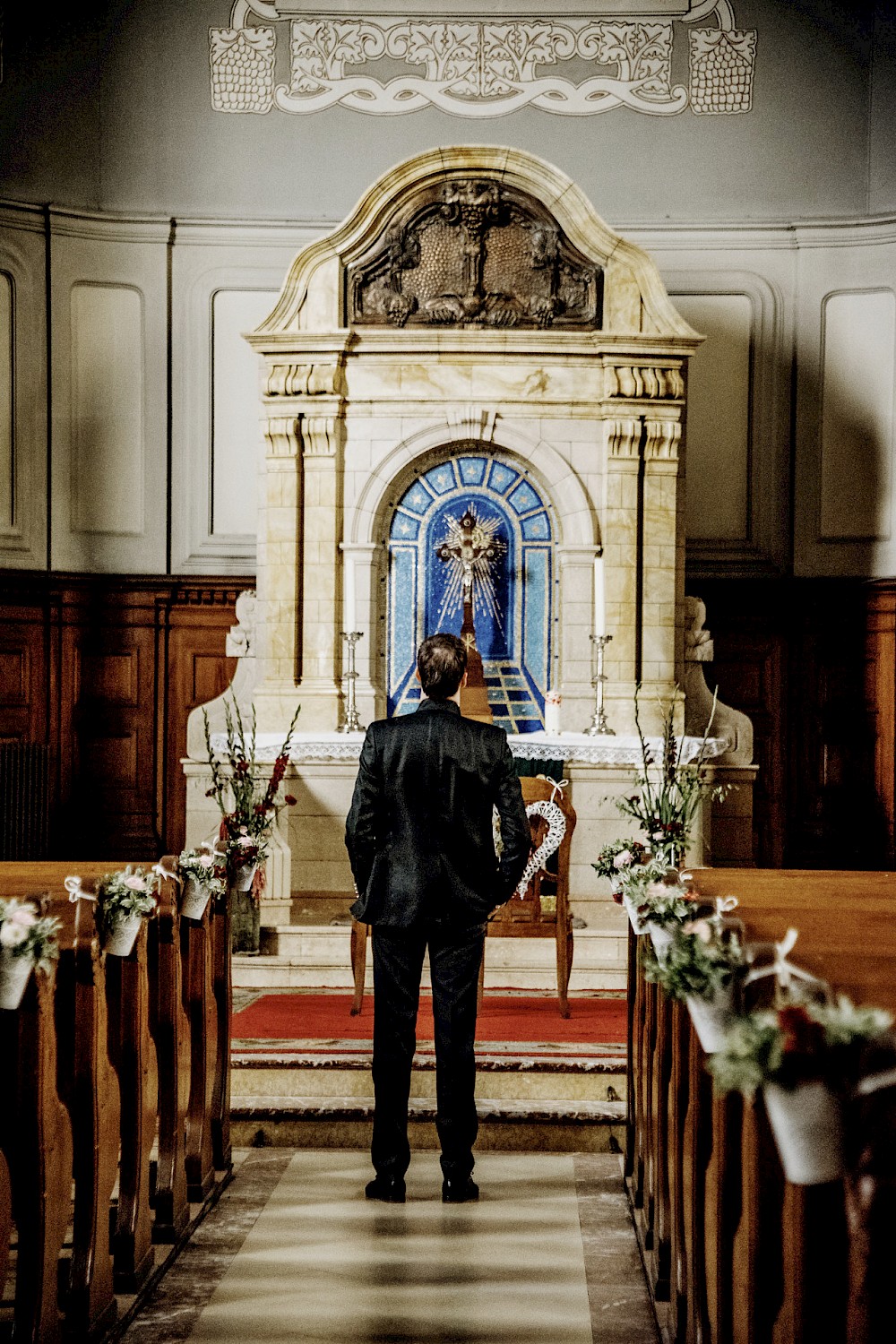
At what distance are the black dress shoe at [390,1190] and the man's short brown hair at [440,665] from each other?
143 cm

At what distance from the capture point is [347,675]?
300 inches

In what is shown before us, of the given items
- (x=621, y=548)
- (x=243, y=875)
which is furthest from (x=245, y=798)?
(x=621, y=548)

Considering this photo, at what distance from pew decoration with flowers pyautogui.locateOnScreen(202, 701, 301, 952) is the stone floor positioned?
1.10 m

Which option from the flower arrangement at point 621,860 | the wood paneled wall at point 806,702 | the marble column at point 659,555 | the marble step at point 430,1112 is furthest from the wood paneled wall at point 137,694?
the flower arrangement at point 621,860

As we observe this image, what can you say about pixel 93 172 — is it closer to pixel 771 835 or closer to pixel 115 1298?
pixel 771 835

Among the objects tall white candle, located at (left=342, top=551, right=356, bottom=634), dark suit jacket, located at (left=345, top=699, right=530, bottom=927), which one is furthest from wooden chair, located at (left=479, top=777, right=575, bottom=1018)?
tall white candle, located at (left=342, top=551, right=356, bottom=634)

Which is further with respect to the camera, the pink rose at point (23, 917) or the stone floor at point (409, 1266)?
the stone floor at point (409, 1266)

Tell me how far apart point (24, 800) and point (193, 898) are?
4.72 meters

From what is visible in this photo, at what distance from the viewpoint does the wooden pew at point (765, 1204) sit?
2.07 m

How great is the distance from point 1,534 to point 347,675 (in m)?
2.72

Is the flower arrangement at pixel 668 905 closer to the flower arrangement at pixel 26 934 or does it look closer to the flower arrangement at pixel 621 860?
the flower arrangement at pixel 621 860

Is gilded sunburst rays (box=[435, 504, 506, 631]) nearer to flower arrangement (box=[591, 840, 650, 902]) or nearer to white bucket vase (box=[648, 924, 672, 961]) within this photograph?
flower arrangement (box=[591, 840, 650, 902])

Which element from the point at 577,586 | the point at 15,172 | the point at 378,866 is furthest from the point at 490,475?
the point at 378,866

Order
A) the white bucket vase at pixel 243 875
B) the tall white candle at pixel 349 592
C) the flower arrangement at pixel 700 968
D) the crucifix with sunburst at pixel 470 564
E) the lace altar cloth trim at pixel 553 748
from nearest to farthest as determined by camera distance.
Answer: the flower arrangement at pixel 700 968 → the white bucket vase at pixel 243 875 → the lace altar cloth trim at pixel 553 748 → the tall white candle at pixel 349 592 → the crucifix with sunburst at pixel 470 564
